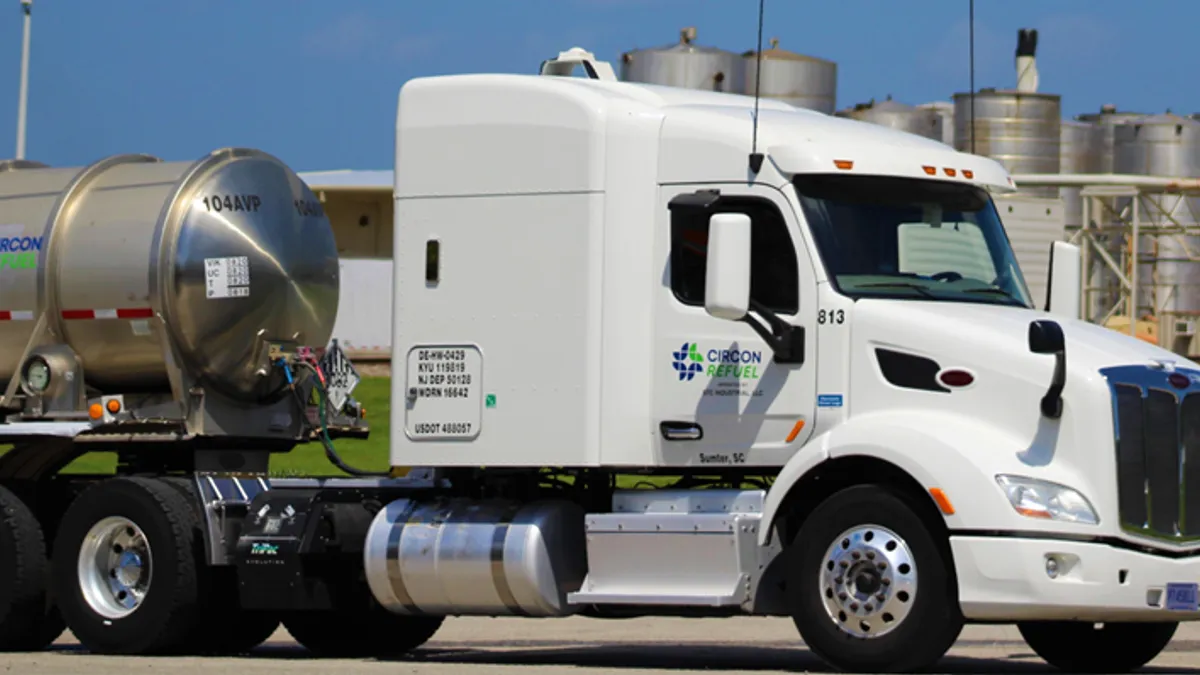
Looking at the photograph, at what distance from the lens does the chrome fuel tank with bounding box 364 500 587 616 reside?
1309 cm

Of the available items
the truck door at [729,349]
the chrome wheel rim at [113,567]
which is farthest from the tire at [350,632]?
the truck door at [729,349]

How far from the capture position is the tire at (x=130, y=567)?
1459cm

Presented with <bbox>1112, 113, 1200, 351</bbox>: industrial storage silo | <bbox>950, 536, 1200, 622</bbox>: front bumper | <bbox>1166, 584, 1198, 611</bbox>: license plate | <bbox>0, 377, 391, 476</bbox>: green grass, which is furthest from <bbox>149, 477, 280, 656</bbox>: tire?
<bbox>1112, 113, 1200, 351</bbox>: industrial storage silo

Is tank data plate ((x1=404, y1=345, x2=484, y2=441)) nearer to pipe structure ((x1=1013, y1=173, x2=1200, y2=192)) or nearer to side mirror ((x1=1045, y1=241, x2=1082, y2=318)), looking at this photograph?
side mirror ((x1=1045, y1=241, x2=1082, y2=318))

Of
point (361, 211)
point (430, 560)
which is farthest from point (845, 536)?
point (361, 211)

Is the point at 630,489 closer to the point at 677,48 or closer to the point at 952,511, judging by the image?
the point at 952,511

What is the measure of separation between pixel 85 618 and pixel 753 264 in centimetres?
559

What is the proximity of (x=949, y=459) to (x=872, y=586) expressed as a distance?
2.74ft

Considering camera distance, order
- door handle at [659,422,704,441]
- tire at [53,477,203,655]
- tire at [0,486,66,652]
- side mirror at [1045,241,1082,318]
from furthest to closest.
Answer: tire at [0,486,66,652] → tire at [53,477,203,655] → side mirror at [1045,241,1082,318] → door handle at [659,422,704,441]

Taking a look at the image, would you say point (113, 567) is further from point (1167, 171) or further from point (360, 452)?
point (1167, 171)

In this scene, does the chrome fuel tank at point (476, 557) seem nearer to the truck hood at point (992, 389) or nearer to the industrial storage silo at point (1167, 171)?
the truck hood at point (992, 389)

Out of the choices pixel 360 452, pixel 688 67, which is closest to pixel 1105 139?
pixel 688 67

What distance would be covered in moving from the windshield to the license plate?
2.08m

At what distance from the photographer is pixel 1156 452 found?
38.6 feet
